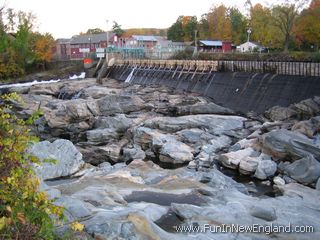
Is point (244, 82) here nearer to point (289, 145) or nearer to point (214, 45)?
point (289, 145)

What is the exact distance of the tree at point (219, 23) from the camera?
8662 cm

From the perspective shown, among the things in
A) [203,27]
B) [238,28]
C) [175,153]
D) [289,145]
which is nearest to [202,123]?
[175,153]

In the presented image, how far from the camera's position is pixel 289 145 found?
18844mm

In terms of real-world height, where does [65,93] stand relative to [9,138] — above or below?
below

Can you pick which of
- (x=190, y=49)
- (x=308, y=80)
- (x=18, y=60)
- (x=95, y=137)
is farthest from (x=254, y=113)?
(x=18, y=60)

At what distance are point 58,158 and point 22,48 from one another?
67.8 metres

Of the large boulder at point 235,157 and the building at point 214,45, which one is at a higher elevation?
the building at point 214,45

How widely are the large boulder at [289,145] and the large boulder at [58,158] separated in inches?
401

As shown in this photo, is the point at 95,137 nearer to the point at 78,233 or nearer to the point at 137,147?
the point at 137,147

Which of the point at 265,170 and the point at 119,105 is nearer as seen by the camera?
the point at 265,170

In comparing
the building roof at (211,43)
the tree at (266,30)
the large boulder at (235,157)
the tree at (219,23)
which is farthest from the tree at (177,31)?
the large boulder at (235,157)

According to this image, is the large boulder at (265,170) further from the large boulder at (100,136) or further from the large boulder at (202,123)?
the large boulder at (100,136)

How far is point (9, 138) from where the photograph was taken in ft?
19.0

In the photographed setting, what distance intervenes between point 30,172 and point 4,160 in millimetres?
434
